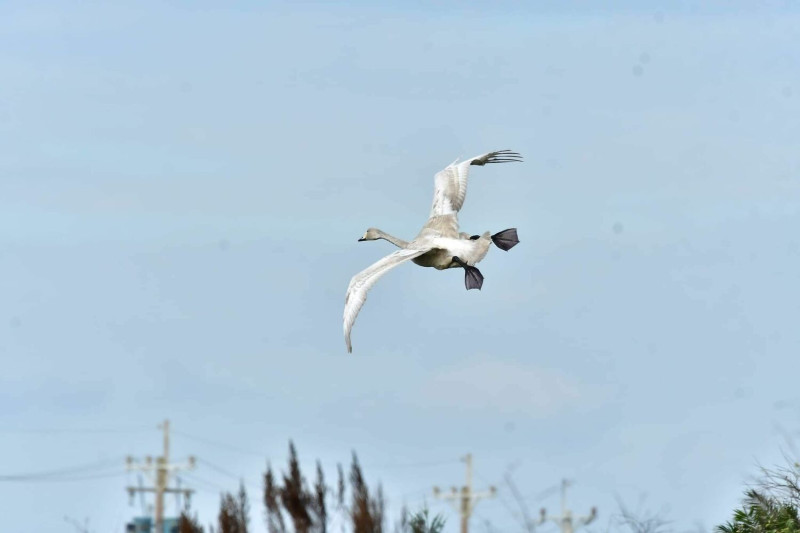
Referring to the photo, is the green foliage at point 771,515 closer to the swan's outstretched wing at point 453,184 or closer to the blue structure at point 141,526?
the swan's outstretched wing at point 453,184

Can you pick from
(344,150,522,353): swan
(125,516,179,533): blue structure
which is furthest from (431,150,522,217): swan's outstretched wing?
(125,516,179,533): blue structure

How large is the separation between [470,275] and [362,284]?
2793 mm

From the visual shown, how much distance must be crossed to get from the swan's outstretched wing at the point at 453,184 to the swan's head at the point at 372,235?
3.55 ft

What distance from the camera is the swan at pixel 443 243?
28453mm

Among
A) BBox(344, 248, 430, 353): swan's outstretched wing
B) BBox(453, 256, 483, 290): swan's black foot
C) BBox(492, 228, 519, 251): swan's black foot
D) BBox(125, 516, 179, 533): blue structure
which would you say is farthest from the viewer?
BBox(125, 516, 179, 533): blue structure

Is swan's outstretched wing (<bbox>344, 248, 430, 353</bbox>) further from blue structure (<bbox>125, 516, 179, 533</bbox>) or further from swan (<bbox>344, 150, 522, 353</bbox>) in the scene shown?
blue structure (<bbox>125, 516, 179, 533</bbox>)

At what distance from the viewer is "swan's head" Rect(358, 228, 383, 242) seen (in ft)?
107

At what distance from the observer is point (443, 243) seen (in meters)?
31.2

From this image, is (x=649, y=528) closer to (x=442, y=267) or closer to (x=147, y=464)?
(x=442, y=267)

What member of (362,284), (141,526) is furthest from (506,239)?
(141,526)

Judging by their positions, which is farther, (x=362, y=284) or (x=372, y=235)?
(x=372, y=235)

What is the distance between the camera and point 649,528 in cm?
3216

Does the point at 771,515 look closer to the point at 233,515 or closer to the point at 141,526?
the point at 233,515

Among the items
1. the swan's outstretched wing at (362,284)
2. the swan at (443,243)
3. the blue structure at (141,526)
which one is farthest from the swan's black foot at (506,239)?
the blue structure at (141,526)
